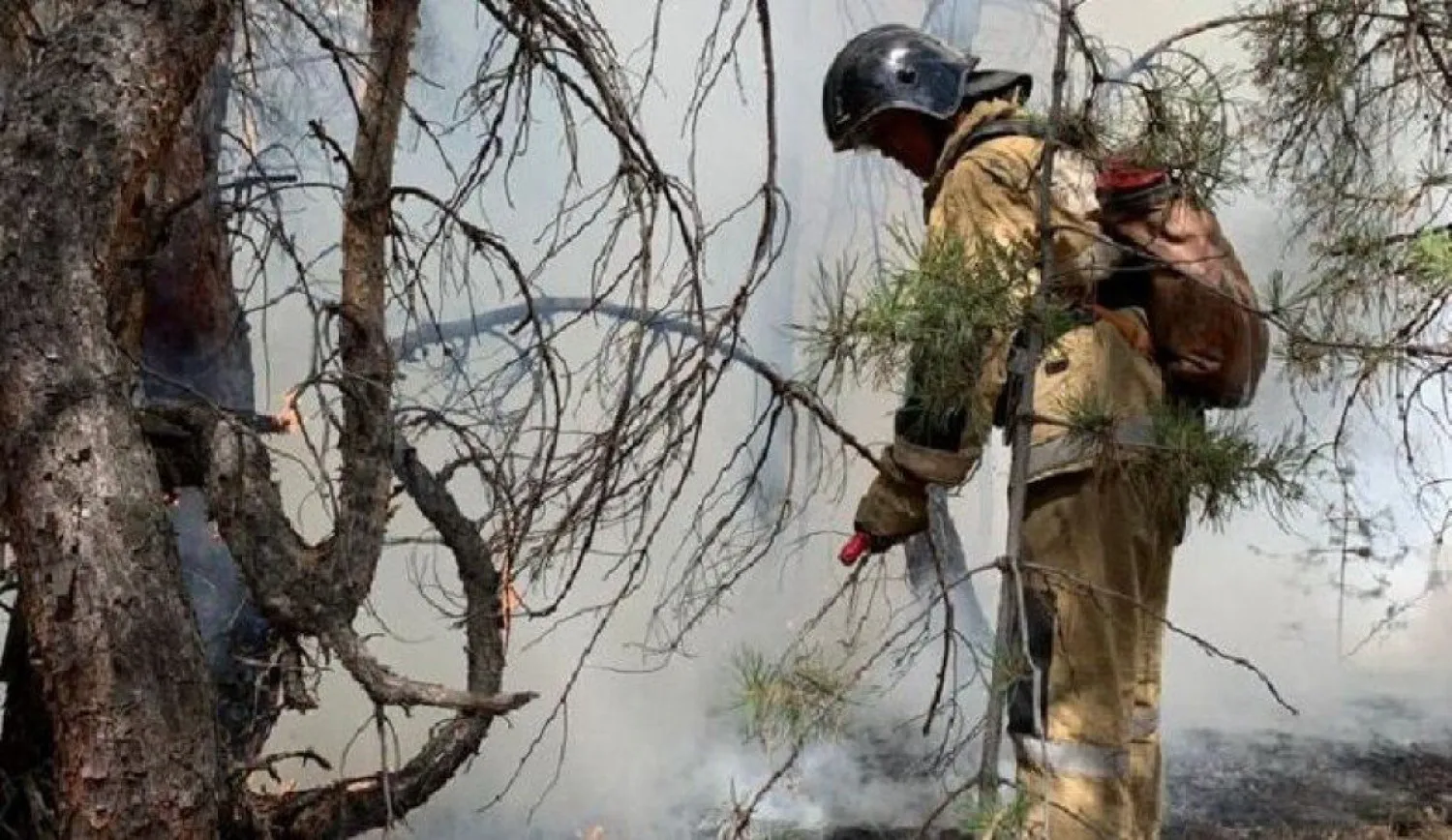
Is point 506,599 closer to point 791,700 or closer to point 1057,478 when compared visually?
point 791,700

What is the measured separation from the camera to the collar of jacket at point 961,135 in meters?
2.91

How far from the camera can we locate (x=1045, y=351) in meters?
2.10

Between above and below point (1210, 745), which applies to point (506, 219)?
above

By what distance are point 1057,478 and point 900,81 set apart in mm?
842

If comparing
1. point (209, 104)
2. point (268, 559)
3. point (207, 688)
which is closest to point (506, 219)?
point (209, 104)

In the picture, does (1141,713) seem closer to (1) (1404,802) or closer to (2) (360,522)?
(2) (360,522)

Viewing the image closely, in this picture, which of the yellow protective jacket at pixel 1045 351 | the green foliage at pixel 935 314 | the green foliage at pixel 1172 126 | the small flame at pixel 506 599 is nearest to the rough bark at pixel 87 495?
the small flame at pixel 506 599

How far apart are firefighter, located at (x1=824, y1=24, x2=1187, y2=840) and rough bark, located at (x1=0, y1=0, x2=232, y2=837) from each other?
1176 mm

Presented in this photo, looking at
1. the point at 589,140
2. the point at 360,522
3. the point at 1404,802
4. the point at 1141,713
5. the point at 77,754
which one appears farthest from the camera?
the point at 589,140

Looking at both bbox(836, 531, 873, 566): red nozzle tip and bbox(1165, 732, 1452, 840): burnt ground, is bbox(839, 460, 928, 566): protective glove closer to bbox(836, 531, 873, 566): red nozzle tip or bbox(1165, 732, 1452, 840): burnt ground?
bbox(836, 531, 873, 566): red nozzle tip

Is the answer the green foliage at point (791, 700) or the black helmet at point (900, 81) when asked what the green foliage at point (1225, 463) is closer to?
the green foliage at point (791, 700)

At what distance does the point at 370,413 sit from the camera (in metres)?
2.79

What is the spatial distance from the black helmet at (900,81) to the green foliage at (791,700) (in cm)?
140

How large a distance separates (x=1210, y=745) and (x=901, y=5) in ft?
10.7
